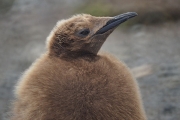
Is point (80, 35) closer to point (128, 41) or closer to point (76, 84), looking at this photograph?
point (76, 84)

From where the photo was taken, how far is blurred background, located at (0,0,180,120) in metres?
4.27

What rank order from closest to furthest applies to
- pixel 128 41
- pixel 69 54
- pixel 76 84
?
pixel 76 84
pixel 69 54
pixel 128 41

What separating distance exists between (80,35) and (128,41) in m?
3.89

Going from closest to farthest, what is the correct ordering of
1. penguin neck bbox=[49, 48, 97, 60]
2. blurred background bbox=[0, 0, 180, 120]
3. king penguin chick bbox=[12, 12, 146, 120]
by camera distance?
king penguin chick bbox=[12, 12, 146, 120] < penguin neck bbox=[49, 48, 97, 60] < blurred background bbox=[0, 0, 180, 120]

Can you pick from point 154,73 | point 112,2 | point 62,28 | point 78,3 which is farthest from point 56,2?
point 62,28

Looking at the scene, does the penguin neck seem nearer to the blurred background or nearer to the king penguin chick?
the king penguin chick

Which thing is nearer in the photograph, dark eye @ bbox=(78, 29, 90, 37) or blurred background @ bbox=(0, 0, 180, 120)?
dark eye @ bbox=(78, 29, 90, 37)

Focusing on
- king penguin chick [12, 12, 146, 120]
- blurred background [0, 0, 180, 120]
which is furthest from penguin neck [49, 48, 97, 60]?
blurred background [0, 0, 180, 120]

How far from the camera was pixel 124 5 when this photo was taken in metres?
6.67

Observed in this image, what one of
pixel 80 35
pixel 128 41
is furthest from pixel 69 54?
pixel 128 41

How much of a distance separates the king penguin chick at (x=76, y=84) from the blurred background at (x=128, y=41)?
1.69 metres

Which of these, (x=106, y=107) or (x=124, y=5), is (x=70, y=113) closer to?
(x=106, y=107)

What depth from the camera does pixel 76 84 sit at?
208 cm

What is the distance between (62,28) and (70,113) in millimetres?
455
